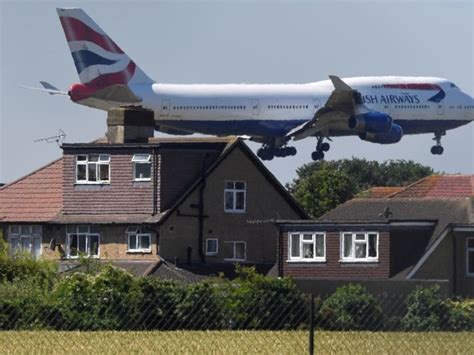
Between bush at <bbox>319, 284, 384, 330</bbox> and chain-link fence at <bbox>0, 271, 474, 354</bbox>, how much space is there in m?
0.02

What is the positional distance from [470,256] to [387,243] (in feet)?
11.3

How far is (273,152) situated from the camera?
78.9 metres

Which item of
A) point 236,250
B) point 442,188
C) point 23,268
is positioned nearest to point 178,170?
point 236,250

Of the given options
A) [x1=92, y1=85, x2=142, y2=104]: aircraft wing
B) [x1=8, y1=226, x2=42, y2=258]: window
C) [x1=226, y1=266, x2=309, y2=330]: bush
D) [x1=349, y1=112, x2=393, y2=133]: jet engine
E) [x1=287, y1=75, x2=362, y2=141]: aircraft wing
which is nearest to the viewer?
[x1=226, y1=266, x2=309, y2=330]: bush

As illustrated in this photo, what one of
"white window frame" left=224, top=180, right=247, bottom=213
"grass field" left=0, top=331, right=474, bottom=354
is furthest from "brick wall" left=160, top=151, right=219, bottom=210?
"grass field" left=0, top=331, right=474, bottom=354

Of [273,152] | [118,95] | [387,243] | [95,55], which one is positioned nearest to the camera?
[387,243]

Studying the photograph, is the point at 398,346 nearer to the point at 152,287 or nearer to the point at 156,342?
the point at 156,342

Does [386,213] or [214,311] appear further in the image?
[386,213]

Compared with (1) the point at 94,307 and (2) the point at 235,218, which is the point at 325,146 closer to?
(2) the point at 235,218

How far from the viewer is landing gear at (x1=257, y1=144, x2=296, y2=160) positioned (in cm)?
→ 7888

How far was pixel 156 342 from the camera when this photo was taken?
90.2ft

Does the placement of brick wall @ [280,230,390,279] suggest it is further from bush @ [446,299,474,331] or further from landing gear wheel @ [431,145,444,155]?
landing gear wheel @ [431,145,444,155]

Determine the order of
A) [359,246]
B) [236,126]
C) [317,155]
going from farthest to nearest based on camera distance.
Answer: [317,155]
[236,126]
[359,246]

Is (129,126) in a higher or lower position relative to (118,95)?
lower
